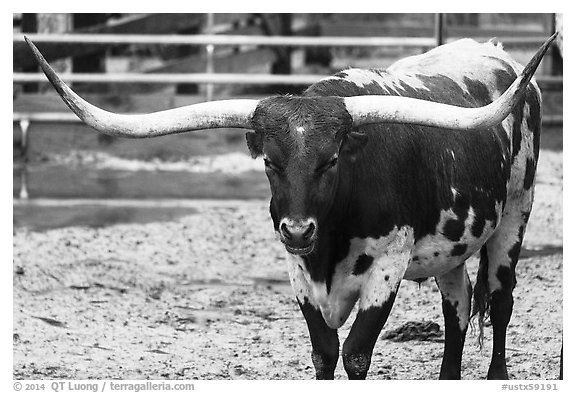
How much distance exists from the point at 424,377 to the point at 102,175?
6418 millimetres

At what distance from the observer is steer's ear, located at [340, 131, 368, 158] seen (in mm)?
5051

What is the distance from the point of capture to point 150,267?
28.9ft

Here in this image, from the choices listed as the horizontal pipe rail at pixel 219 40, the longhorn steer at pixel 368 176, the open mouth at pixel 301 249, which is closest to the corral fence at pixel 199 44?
the horizontal pipe rail at pixel 219 40

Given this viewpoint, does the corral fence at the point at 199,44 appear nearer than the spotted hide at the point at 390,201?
No

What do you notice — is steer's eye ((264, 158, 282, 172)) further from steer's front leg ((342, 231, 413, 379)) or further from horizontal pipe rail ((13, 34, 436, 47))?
horizontal pipe rail ((13, 34, 436, 47))

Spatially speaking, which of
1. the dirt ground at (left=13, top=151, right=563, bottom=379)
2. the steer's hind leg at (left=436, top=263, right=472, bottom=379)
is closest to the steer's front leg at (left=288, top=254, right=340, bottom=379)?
the dirt ground at (left=13, top=151, right=563, bottom=379)

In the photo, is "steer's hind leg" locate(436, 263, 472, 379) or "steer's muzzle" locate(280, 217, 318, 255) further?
"steer's hind leg" locate(436, 263, 472, 379)

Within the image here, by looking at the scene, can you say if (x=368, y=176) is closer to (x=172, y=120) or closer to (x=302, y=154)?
(x=302, y=154)

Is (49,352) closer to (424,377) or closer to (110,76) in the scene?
(424,377)

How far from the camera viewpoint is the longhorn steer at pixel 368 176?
490cm

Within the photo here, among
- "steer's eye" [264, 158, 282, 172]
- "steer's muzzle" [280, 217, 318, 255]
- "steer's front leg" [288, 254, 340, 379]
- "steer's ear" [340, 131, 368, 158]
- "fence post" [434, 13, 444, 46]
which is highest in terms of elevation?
"steer's ear" [340, 131, 368, 158]

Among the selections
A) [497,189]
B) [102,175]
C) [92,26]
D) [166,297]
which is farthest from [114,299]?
[92,26]

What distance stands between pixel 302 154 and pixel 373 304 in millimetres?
829

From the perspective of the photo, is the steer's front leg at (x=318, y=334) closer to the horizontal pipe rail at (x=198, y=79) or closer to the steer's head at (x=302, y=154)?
the steer's head at (x=302, y=154)
